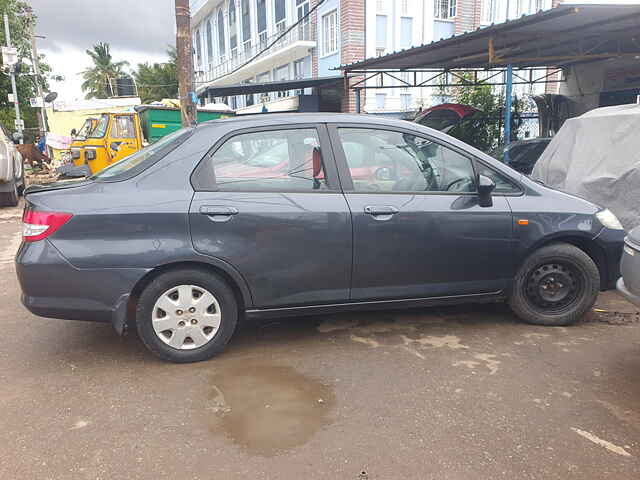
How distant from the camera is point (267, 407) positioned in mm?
3016

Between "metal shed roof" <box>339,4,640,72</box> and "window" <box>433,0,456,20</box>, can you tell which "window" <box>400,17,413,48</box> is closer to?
"window" <box>433,0,456,20</box>

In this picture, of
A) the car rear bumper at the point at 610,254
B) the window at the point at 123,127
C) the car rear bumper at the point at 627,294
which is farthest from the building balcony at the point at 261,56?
the car rear bumper at the point at 627,294

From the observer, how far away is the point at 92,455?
258 centimetres

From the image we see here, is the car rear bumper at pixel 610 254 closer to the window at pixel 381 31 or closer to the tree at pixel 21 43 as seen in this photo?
the window at pixel 381 31

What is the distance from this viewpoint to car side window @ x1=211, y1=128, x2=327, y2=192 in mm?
3518

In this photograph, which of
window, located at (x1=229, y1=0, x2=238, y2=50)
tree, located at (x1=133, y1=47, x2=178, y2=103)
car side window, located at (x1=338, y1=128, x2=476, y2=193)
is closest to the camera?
car side window, located at (x1=338, y1=128, x2=476, y2=193)

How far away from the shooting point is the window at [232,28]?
33.5 m

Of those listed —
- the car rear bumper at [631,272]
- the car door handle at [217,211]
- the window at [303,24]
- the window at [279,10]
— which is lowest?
the car rear bumper at [631,272]

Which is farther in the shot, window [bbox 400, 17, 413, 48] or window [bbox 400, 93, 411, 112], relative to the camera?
window [bbox 400, 93, 411, 112]

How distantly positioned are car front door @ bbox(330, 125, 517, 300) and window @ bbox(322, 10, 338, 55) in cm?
1803

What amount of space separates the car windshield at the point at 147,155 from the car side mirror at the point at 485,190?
7.03 feet

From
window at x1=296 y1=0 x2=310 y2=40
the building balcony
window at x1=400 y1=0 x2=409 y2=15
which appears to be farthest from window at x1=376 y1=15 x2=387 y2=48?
window at x1=296 y1=0 x2=310 y2=40

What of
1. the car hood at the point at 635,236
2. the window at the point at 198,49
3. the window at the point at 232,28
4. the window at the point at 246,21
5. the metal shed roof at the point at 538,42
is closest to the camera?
the car hood at the point at 635,236

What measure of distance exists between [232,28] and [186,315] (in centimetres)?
3461
